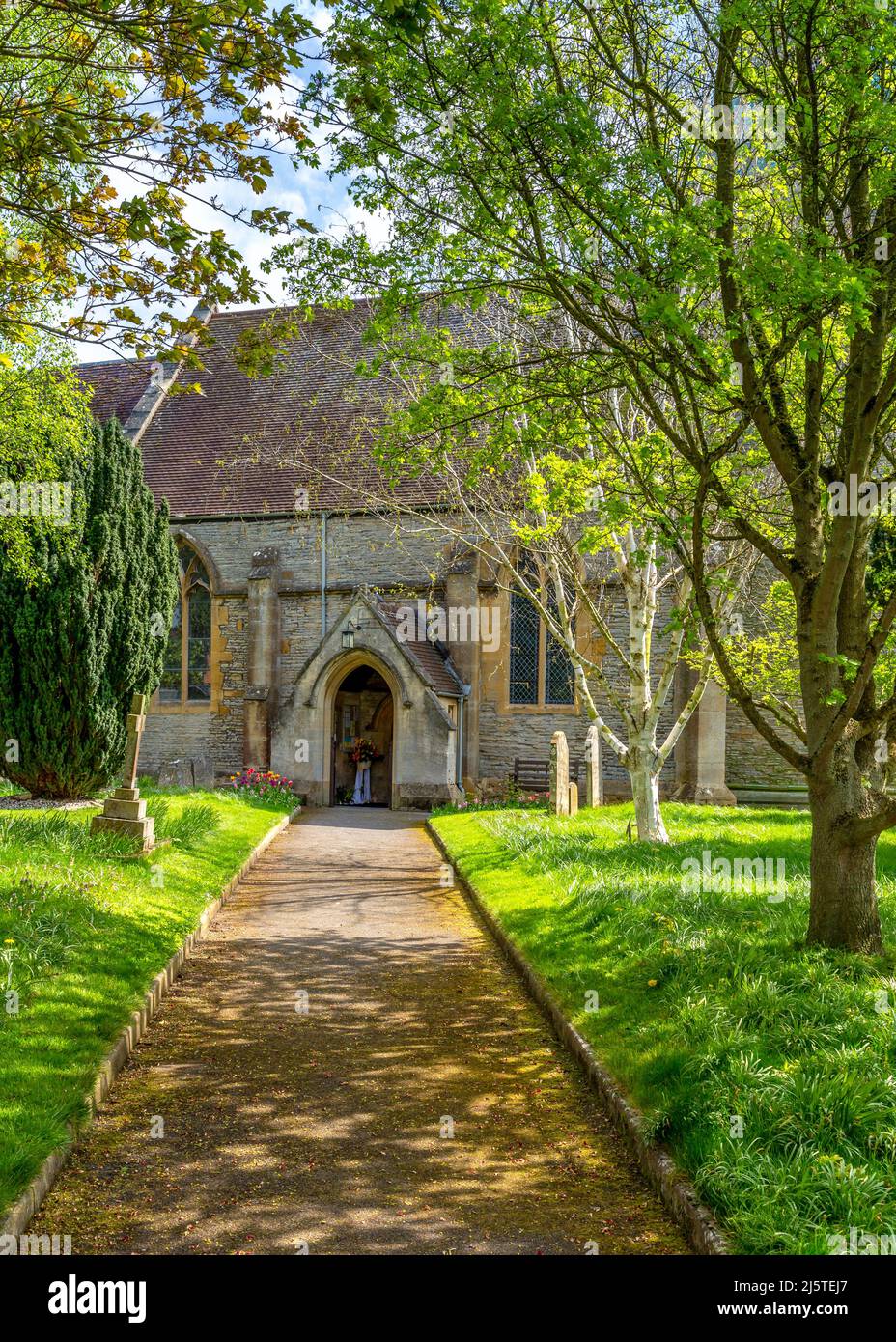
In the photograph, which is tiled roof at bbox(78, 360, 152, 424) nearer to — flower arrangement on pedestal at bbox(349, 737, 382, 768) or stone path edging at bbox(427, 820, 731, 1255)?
flower arrangement on pedestal at bbox(349, 737, 382, 768)

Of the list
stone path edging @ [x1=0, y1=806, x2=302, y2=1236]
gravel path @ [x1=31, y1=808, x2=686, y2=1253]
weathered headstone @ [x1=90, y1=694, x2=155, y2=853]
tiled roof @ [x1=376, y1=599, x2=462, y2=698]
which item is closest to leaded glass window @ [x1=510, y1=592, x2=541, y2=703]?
tiled roof @ [x1=376, y1=599, x2=462, y2=698]

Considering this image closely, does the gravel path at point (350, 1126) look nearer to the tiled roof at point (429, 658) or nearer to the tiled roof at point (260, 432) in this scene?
the tiled roof at point (429, 658)

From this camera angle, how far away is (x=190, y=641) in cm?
2575

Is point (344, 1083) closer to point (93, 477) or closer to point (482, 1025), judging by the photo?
point (482, 1025)

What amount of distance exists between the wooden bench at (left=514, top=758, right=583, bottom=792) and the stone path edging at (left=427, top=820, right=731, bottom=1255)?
44.4ft

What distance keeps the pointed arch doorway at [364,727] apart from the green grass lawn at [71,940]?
34.5ft

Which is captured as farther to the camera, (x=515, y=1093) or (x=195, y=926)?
(x=195, y=926)

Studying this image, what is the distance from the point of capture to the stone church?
2167 cm

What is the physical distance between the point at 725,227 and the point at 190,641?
20.8 metres

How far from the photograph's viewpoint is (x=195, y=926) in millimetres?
9406

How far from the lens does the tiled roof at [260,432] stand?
23672 millimetres

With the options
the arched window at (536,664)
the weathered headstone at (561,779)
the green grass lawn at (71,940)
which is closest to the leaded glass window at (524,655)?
the arched window at (536,664)
